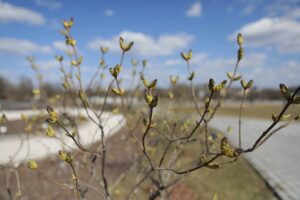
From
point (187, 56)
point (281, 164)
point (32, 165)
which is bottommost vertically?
point (281, 164)

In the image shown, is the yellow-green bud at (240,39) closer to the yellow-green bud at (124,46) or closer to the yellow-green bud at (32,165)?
the yellow-green bud at (124,46)

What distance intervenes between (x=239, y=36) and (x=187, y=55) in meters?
0.32

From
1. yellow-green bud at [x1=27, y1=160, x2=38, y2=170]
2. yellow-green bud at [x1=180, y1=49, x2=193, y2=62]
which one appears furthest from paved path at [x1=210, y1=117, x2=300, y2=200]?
yellow-green bud at [x1=27, y1=160, x2=38, y2=170]

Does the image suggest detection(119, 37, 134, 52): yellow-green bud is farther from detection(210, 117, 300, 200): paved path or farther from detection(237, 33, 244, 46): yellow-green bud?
detection(210, 117, 300, 200): paved path

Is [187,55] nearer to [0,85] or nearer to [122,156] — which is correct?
[122,156]

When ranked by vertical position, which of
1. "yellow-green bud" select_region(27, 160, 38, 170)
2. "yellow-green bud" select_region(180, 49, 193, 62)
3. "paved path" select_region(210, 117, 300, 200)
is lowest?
"paved path" select_region(210, 117, 300, 200)

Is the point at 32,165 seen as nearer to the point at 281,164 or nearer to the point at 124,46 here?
the point at 124,46

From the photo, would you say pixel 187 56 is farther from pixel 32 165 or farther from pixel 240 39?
pixel 32 165

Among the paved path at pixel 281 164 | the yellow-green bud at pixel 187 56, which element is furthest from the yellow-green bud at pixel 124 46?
the paved path at pixel 281 164

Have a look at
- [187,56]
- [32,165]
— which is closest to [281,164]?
[187,56]

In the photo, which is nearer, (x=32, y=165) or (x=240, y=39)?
(x=32, y=165)

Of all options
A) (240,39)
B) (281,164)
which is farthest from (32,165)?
(281,164)

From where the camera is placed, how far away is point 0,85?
7312cm

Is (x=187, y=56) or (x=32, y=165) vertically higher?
(x=187, y=56)
